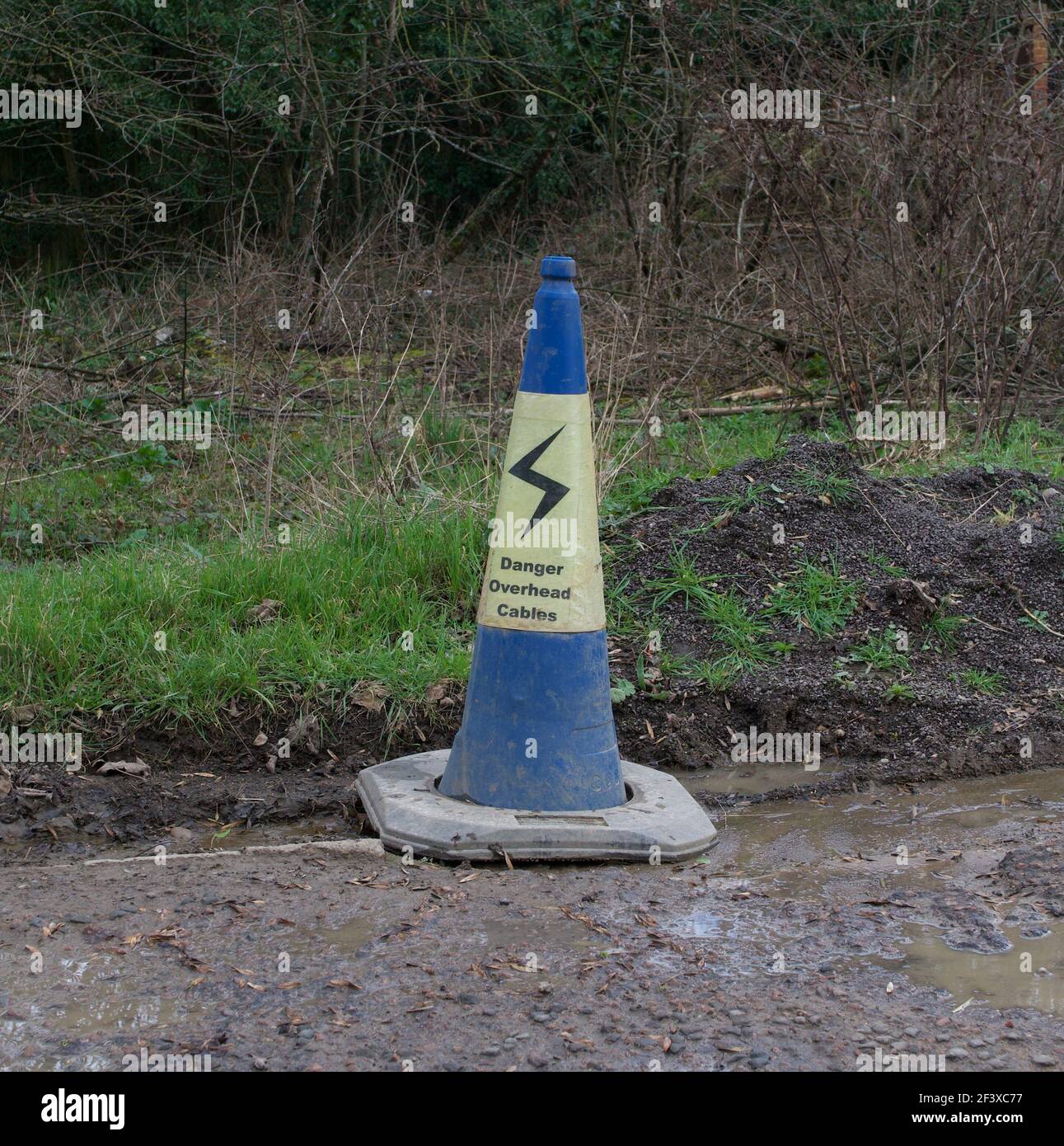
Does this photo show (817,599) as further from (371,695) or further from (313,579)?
(313,579)

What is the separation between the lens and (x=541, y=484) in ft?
13.0

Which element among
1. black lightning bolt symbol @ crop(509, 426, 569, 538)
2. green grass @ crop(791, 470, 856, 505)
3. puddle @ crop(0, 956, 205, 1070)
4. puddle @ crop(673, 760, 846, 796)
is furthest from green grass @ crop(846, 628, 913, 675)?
puddle @ crop(0, 956, 205, 1070)

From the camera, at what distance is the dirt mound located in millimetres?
4773

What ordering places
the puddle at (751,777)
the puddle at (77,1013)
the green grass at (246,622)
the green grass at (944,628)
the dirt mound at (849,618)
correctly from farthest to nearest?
1. the green grass at (944,628)
2. the dirt mound at (849,618)
3. the green grass at (246,622)
4. the puddle at (751,777)
5. the puddle at (77,1013)

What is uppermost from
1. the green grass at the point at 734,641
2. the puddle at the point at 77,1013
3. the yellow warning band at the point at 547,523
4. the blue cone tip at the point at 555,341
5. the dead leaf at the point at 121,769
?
the blue cone tip at the point at 555,341

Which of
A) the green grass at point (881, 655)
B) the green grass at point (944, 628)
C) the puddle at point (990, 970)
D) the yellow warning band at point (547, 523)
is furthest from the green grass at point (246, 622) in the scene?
the puddle at point (990, 970)

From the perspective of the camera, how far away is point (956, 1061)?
2621 millimetres

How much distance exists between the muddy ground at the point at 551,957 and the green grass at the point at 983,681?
106 centimetres

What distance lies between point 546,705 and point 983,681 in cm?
211

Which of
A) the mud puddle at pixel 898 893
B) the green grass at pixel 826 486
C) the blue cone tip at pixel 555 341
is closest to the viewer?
the mud puddle at pixel 898 893

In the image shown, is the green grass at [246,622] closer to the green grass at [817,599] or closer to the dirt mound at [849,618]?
the dirt mound at [849,618]

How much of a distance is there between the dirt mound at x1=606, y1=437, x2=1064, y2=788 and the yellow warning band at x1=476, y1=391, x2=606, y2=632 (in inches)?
40.0

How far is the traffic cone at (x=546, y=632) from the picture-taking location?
12.9ft

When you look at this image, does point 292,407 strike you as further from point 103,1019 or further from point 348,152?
point 103,1019
